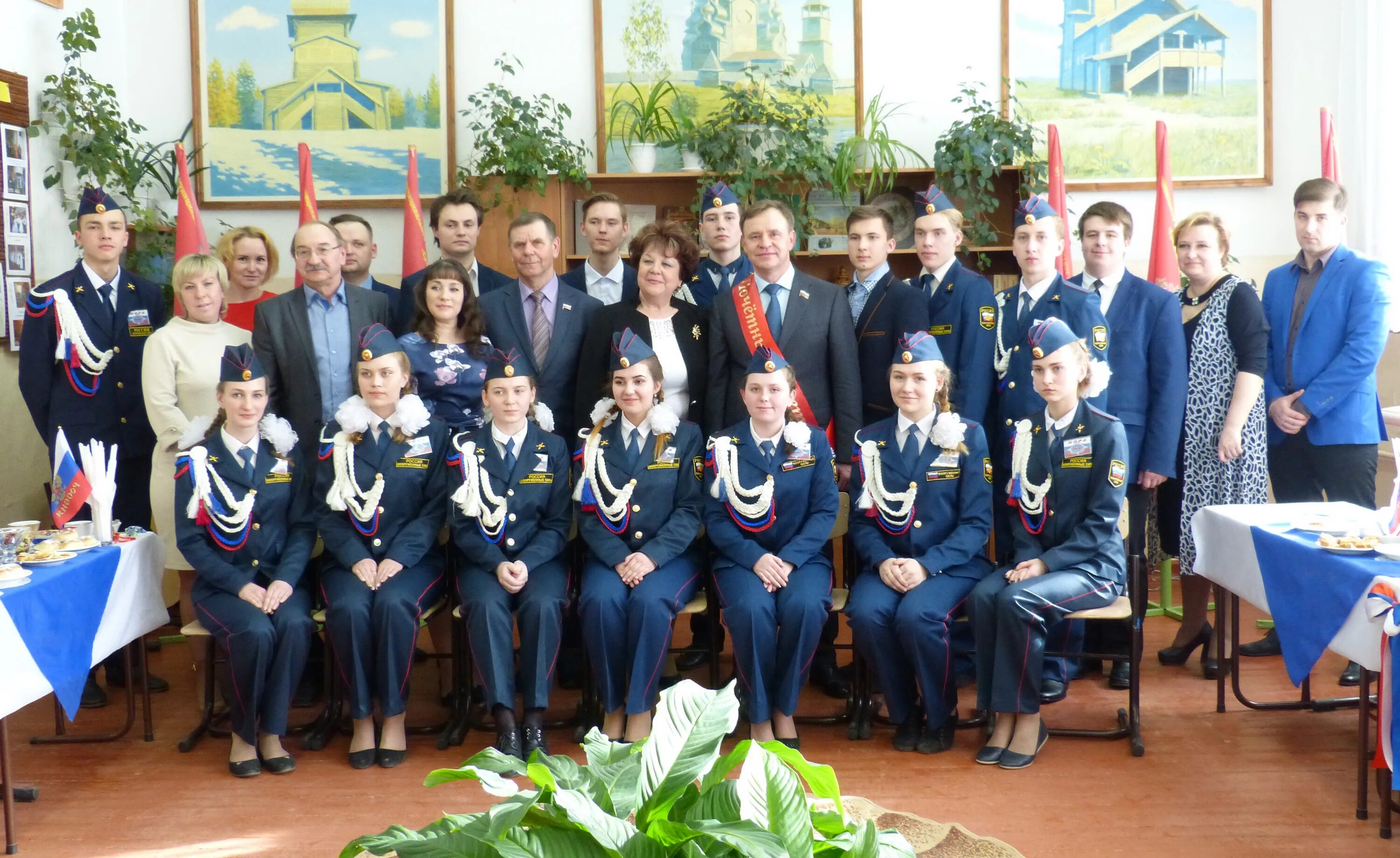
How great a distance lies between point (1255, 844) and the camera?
266 centimetres

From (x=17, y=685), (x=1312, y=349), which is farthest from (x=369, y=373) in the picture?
(x=1312, y=349)

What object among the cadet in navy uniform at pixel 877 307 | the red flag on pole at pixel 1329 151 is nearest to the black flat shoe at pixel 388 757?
the cadet in navy uniform at pixel 877 307

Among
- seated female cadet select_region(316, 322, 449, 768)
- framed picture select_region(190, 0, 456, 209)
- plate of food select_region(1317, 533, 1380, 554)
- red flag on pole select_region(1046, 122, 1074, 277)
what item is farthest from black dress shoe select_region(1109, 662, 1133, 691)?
framed picture select_region(190, 0, 456, 209)

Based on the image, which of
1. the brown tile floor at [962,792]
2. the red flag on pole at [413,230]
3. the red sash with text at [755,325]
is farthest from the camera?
the red flag on pole at [413,230]

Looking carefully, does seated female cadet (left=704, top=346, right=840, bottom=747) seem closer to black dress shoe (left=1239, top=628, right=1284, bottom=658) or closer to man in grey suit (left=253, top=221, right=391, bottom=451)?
man in grey suit (left=253, top=221, right=391, bottom=451)

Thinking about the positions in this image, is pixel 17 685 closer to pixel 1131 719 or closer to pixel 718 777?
pixel 718 777

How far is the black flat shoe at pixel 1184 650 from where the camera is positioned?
401 centimetres

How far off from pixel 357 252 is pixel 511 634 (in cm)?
180

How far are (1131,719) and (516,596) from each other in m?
1.78

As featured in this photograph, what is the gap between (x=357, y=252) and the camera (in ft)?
14.6

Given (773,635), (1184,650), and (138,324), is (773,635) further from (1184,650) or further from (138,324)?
(138,324)

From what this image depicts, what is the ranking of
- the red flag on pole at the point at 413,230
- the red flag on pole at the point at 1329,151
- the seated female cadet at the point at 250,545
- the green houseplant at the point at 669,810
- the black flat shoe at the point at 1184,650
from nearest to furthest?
1. the green houseplant at the point at 669,810
2. the seated female cadet at the point at 250,545
3. the black flat shoe at the point at 1184,650
4. the red flag on pole at the point at 1329,151
5. the red flag on pole at the point at 413,230

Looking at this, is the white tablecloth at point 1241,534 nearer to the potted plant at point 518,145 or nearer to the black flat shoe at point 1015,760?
the black flat shoe at point 1015,760
